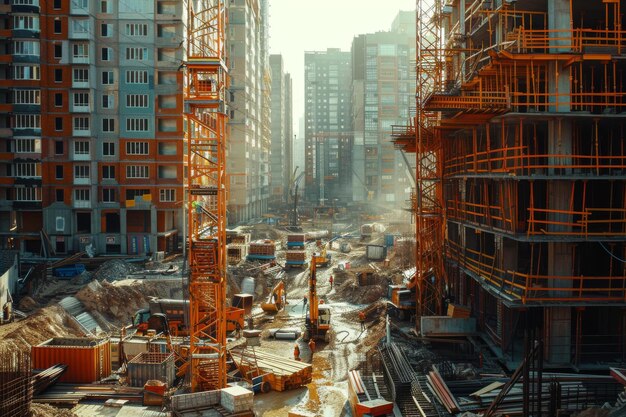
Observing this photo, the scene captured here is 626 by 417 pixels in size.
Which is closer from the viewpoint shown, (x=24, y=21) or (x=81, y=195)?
(x=24, y=21)

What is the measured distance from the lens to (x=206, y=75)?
82.3 ft

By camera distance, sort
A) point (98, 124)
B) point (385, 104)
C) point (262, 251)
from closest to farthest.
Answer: point (262, 251) < point (98, 124) < point (385, 104)

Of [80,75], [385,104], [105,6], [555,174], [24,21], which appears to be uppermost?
[105,6]

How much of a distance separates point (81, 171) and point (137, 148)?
224 inches

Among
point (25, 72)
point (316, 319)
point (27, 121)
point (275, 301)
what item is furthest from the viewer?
point (27, 121)

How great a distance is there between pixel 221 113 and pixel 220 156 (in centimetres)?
169

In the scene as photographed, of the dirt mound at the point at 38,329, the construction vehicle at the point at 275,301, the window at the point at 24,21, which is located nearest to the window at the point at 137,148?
the window at the point at 24,21

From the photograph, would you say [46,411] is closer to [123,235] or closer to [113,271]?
[113,271]

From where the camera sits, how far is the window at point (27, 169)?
189 feet

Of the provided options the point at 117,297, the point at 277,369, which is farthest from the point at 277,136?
the point at 277,369

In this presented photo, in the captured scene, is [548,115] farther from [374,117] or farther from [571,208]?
[374,117]

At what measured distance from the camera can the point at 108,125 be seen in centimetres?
5741

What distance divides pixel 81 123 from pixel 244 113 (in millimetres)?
33803

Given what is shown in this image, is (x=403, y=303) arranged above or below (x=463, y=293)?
below
